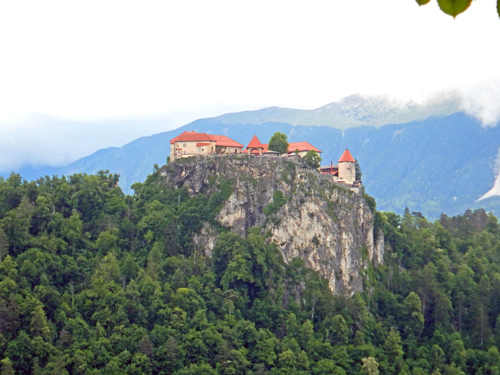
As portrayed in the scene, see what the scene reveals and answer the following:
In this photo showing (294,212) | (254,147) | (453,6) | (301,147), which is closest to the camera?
(453,6)

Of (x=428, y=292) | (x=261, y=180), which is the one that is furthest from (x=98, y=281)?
(x=428, y=292)

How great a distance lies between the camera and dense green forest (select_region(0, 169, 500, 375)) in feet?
210

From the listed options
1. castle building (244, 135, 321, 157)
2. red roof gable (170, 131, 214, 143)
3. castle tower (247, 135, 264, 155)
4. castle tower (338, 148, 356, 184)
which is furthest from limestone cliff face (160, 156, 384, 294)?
castle tower (247, 135, 264, 155)

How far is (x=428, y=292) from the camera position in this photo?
85438mm

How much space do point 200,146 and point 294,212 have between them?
1624 centimetres

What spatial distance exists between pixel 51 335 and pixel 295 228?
3298 centimetres

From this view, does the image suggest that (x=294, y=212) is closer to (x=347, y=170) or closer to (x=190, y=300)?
(x=347, y=170)

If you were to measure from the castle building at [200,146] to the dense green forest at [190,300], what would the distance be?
17.5 feet

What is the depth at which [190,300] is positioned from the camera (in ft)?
236

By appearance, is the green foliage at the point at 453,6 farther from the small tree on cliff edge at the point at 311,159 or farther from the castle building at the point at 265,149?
the castle building at the point at 265,149

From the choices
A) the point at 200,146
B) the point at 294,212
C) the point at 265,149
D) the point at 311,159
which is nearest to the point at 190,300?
the point at 294,212

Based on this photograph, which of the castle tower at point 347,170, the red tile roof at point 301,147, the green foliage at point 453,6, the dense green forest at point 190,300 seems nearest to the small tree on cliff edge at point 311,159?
the red tile roof at point 301,147

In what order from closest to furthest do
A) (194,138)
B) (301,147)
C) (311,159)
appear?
(311,159)
(194,138)
(301,147)

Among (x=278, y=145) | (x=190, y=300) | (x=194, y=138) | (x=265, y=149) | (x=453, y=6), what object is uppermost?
(x=194, y=138)
